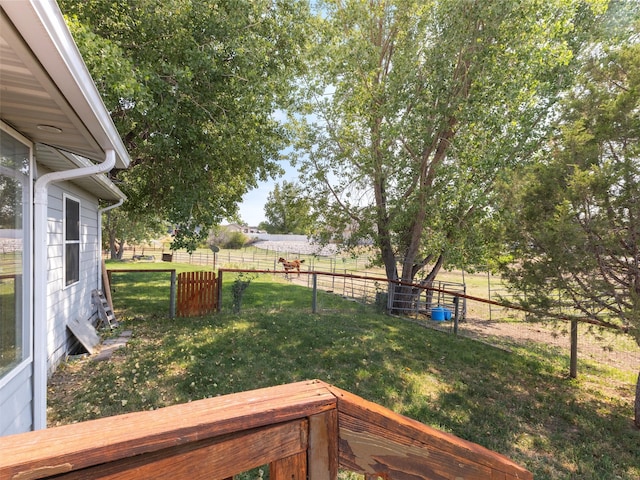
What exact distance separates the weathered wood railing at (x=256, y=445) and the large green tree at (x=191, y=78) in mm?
5136

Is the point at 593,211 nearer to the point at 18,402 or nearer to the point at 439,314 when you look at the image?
the point at 18,402

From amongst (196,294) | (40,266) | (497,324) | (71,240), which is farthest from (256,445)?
(497,324)

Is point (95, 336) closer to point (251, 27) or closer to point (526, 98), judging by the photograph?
point (251, 27)

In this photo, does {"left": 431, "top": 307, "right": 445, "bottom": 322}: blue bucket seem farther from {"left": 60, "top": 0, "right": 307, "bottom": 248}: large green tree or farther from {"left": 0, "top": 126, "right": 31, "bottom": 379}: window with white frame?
{"left": 0, "top": 126, "right": 31, "bottom": 379}: window with white frame

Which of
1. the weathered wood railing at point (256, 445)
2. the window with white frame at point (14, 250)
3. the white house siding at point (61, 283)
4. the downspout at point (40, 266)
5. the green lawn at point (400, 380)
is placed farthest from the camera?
the white house siding at point (61, 283)

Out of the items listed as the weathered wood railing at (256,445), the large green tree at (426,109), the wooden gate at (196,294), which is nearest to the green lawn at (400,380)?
the wooden gate at (196,294)

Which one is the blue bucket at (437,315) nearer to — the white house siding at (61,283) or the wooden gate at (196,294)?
the wooden gate at (196,294)

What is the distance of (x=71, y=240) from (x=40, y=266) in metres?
3.53

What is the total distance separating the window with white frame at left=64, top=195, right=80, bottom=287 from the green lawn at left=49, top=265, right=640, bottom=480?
141cm

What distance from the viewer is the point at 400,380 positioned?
181 inches

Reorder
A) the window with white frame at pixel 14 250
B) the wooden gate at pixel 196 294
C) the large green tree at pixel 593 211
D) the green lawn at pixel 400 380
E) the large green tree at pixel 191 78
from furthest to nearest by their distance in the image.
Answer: the wooden gate at pixel 196 294 → the large green tree at pixel 191 78 → the large green tree at pixel 593 211 → the green lawn at pixel 400 380 → the window with white frame at pixel 14 250

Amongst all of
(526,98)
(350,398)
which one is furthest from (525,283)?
(526,98)

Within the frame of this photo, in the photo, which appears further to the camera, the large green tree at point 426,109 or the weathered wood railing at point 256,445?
the large green tree at point 426,109

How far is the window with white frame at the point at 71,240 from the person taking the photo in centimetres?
506
